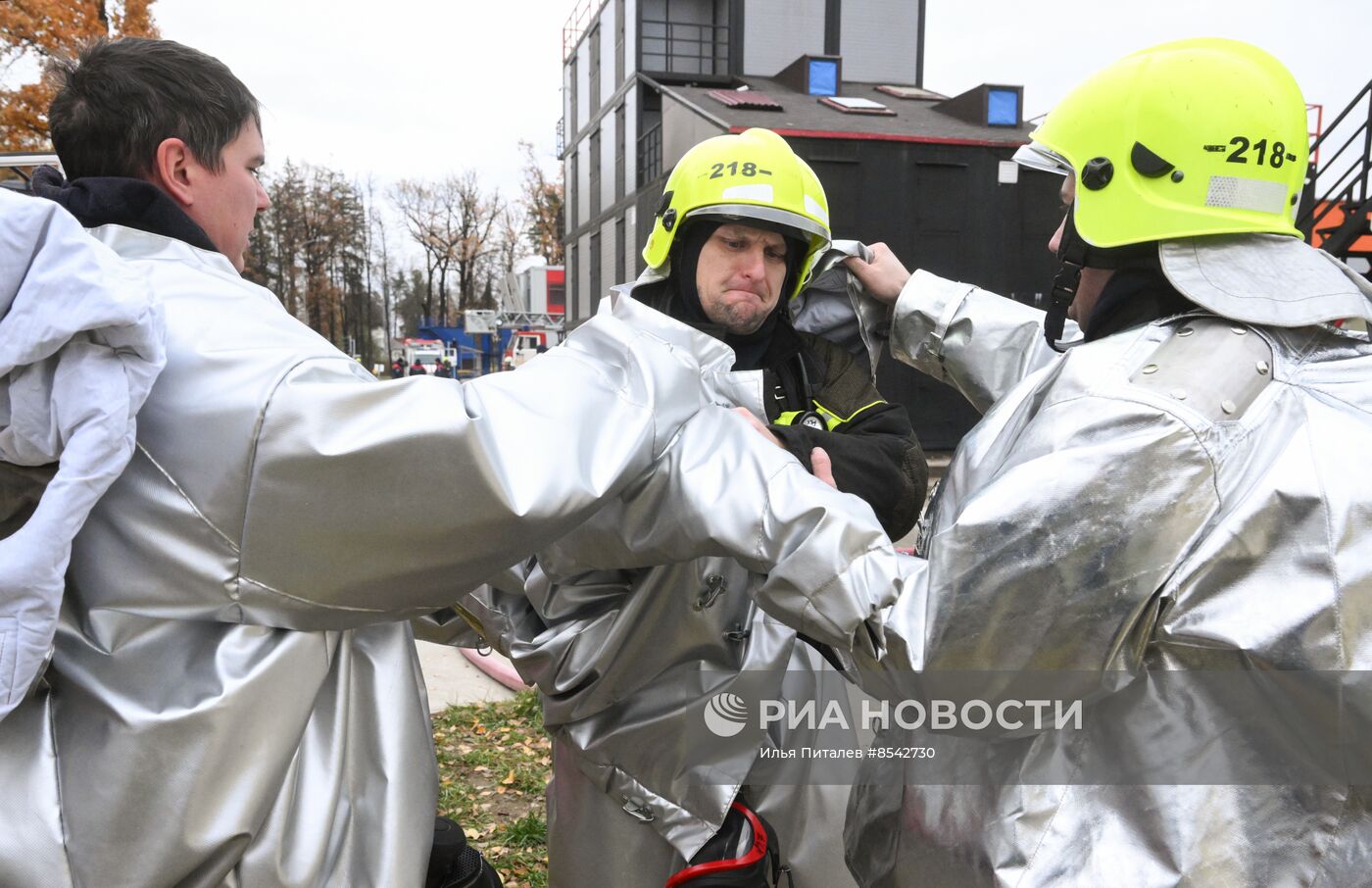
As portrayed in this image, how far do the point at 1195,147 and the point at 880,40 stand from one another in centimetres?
2624

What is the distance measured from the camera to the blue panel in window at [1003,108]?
17953 millimetres

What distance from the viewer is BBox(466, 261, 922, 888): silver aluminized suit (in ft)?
7.23

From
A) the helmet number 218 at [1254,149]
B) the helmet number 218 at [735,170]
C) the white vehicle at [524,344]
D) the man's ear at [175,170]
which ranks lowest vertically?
the white vehicle at [524,344]

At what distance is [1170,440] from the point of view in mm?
1602

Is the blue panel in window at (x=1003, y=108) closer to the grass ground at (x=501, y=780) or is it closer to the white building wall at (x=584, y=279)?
the white building wall at (x=584, y=279)

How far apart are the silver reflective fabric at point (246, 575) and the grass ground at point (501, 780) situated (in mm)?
2378

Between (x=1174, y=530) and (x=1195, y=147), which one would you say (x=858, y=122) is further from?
(x=1174, y=530)

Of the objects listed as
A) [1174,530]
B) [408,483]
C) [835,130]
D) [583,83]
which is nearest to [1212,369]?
[1174,530]

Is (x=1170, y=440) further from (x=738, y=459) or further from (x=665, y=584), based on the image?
(x=665, y=584)

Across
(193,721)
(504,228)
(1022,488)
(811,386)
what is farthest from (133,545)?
(504,228)

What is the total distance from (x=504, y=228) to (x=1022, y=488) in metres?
53.3

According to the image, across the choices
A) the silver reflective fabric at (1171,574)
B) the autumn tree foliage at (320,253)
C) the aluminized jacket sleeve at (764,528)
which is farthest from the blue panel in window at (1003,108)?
the autumn tree foliage at (320,253)

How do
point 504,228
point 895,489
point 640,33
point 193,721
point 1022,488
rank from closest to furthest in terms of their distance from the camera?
point 193,721 < point 1022,488 < point 895,489 < point 640,33 < point 504,228

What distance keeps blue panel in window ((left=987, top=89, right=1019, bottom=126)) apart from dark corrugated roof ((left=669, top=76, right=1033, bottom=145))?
0.18 metres
